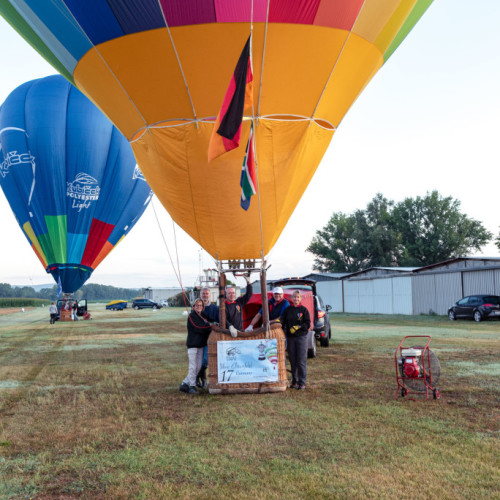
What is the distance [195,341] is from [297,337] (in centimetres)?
162

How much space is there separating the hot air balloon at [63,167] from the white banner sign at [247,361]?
56.3 feet

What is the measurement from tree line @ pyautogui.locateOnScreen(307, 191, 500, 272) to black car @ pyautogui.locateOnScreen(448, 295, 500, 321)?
3914 centimetres

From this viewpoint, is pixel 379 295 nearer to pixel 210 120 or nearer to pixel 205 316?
pixel 205 316

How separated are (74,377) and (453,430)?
7.18 meters

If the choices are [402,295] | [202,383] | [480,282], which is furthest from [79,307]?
[202,383]

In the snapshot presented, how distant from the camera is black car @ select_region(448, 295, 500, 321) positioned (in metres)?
24.2

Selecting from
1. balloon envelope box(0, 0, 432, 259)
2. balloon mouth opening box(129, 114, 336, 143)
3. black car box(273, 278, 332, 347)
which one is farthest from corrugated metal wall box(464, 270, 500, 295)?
balloon mouth opening box(129, 114, 336, 143)

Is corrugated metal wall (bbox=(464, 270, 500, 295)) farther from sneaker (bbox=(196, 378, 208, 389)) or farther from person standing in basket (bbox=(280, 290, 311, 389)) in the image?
sneaker (bbox=(196, 378, 208, 389))

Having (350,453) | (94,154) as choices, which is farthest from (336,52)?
(94,154)

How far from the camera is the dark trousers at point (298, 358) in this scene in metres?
8.41

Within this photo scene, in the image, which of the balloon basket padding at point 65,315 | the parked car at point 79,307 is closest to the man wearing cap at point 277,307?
the parked car at point 79,307

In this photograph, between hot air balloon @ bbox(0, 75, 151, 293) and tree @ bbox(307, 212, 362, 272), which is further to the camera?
tree @ bbox(307, 212, 362, 272)

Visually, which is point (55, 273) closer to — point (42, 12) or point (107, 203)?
point (107, 203)

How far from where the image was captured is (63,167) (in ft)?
76.2
